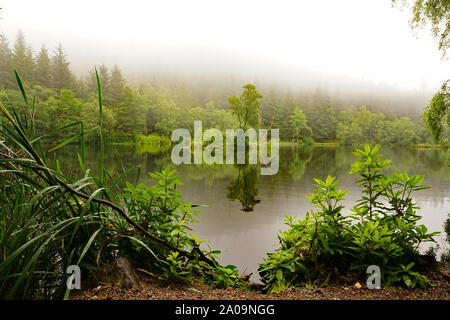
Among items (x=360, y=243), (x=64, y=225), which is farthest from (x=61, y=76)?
(x=360, y=243)

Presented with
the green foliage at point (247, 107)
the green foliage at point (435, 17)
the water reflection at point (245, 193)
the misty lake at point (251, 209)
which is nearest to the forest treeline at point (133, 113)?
the green foliage at point (247, 107)

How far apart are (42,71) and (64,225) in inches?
2439

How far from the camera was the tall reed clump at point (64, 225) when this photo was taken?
3.35 ft

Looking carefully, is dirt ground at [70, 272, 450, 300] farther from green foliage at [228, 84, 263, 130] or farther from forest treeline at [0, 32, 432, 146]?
forest treeline at [0, 32, 432, 146]

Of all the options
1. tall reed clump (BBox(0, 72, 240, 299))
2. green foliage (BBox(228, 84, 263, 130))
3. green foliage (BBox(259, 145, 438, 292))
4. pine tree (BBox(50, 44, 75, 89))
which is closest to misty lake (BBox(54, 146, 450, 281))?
tall reed clump (BBox(0, 72, 240, 299))

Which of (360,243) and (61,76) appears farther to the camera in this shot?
(61,76)

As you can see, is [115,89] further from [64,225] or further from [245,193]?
[64,225]

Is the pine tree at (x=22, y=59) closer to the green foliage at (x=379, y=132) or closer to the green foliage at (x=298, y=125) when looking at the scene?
the green foliage at (x=298, y=125)

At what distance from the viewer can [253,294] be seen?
57.5 inches

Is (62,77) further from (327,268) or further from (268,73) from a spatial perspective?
(268,73)

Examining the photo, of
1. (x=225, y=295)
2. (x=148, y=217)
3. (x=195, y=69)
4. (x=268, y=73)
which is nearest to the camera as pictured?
(x=225, y=295)

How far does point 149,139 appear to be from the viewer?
154ft
